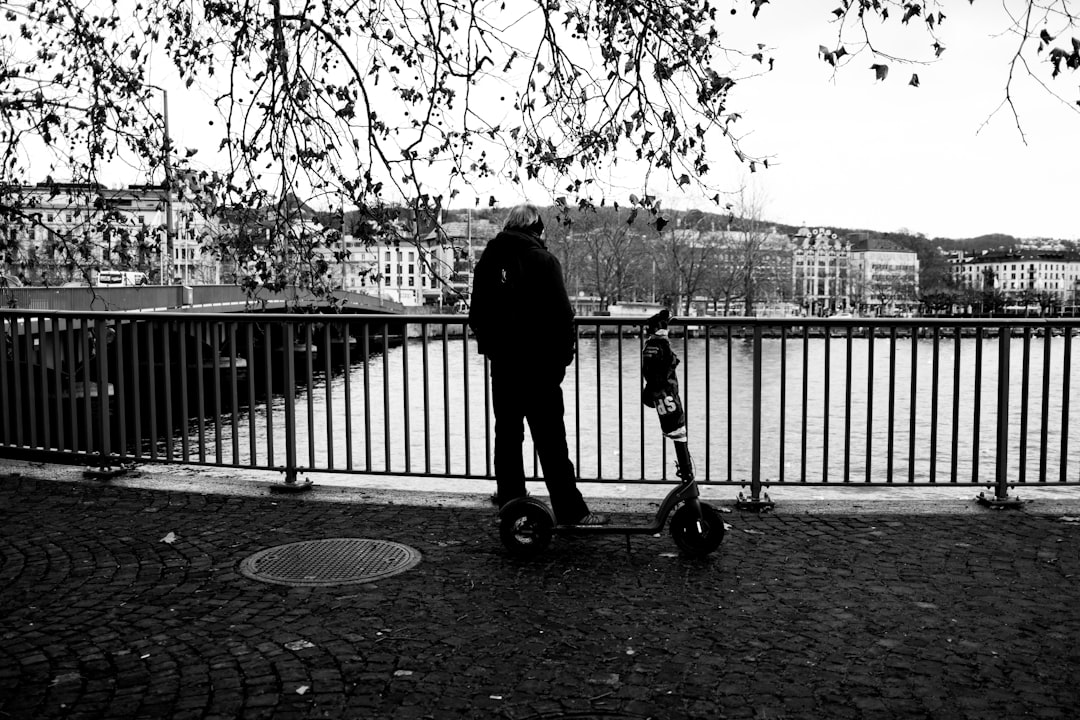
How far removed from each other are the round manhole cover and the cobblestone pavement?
12 cm

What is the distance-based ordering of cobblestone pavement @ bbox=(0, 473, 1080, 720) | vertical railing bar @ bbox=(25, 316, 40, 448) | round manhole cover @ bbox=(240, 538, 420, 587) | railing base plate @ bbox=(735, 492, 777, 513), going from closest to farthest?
cobblestone pavement @ bbox=(0, 473, 1080, 720) → round manhole cover @ bbox=(240, 538, 420, 587) → railing base plate @ bbox=(735, 492, 777, 513) → vertical railing bar @ bbox=(25, 316, 40, 448)

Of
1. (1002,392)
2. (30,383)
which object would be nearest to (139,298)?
(30,383)

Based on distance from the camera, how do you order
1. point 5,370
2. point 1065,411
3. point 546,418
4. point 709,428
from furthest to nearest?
point 709,428, point 5,370, point 1065,411, point 546,418

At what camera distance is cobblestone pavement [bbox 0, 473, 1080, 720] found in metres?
3.65

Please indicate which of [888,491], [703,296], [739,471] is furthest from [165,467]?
[703,296]

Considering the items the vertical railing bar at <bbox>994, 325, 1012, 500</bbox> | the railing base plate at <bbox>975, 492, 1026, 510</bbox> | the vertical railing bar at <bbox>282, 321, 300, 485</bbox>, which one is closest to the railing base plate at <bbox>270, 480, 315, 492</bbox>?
the vertical railing bar at <bbox>282, 321, 300, 485</bbox>

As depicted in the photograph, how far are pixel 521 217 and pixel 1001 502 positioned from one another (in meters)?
3.79

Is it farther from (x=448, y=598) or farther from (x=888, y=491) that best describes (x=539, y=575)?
(x=888, y=491)

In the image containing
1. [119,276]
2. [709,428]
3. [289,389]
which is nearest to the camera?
[289,389]

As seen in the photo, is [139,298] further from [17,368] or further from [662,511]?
[662,511]

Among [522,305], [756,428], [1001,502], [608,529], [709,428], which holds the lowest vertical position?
[709,428]

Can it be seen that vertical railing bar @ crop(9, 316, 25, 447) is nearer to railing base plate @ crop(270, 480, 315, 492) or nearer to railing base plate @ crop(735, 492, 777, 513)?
railing base plate @ crop(270, 480, 315, 492)

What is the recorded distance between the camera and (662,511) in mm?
5559

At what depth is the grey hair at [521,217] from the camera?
5.73 metres
